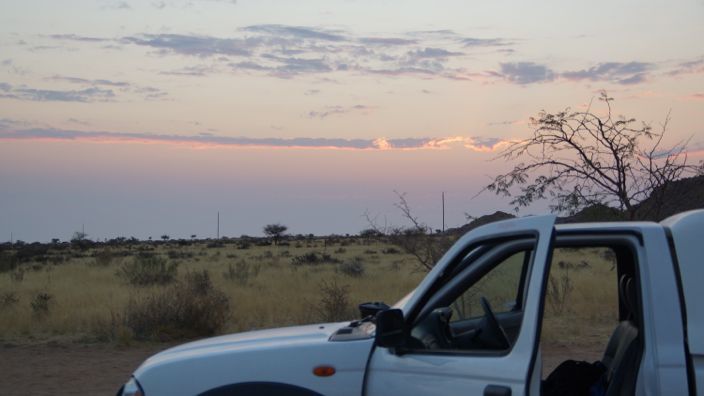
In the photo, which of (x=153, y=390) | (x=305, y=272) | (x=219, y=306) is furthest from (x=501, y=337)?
(x=305, y=272)

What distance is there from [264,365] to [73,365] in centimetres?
917

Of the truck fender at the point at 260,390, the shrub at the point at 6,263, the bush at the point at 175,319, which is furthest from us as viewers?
the shrub at the point at 6,263

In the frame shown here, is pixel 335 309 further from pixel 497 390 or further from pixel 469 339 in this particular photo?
pixel 497 390

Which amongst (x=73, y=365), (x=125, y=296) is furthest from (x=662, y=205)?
(x=125, y=296)

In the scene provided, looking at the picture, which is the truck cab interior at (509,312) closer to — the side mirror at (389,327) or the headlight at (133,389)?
Result: the side mirror at (389,327)

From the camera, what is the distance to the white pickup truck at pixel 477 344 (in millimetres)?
3643

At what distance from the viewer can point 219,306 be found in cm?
1525

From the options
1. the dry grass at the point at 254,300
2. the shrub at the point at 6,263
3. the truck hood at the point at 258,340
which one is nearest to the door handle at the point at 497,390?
the truck hood at the point at 258,340

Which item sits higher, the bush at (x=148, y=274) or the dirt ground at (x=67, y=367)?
the bush at (x=148, y=274)

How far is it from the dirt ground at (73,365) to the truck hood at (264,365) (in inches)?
251

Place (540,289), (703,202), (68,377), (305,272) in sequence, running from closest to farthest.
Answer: (540,289)
(68,377)
(703,202)
(305,272)

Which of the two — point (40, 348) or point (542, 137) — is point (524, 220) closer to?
point (542, 137)

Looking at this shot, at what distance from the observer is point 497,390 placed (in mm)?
3664

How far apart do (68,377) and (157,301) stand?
3.78m
